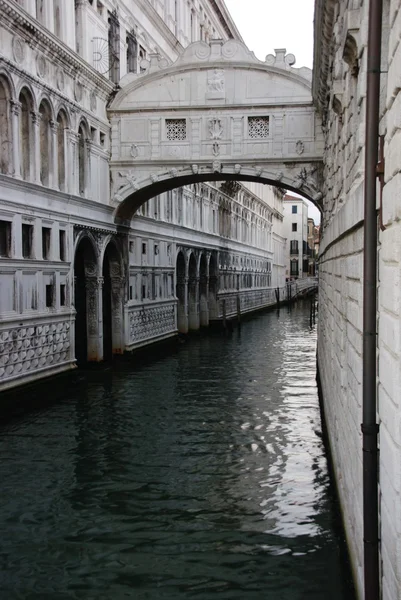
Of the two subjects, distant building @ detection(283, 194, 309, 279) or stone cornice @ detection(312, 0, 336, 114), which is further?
distant building @ detection(283, 194, 309, 279)

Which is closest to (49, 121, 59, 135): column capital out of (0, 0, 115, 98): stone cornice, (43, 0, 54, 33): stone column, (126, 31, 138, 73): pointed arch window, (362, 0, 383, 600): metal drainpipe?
(0, 0, 115, 98): stone cornice

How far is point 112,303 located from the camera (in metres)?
19.1

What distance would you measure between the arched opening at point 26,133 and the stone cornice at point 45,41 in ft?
3.21

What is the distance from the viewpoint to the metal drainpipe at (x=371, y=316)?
355 cm

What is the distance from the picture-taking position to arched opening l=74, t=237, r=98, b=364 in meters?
17.1

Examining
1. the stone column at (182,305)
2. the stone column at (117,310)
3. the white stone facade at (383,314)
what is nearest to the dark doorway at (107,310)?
the stone column at (117,310)

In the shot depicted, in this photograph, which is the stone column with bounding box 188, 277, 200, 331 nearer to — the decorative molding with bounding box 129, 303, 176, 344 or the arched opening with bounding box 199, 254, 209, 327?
the arched opening with bounding box 199, 254, 209, 327

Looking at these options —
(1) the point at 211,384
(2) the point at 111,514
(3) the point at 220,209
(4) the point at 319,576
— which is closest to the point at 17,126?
(1) the point at 211,384

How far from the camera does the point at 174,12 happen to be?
82.8ft

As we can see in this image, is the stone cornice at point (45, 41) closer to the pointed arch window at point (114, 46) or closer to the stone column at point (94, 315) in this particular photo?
the pointed arch window at point (114, 46)

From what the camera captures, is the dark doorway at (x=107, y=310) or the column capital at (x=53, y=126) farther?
the dark doorway at (x=107, y=310)

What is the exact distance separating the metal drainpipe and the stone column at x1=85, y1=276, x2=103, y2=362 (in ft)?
44.8

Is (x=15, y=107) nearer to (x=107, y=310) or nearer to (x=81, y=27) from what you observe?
(x=81, y=27)

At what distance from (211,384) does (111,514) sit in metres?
8.14
